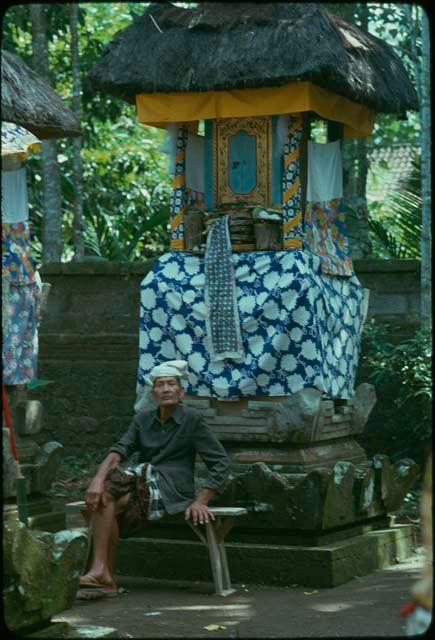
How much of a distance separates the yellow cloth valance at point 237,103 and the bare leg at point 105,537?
2840 millimetres

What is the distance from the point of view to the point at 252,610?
7.02m

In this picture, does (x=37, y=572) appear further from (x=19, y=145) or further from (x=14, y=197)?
(x=14, y=197)

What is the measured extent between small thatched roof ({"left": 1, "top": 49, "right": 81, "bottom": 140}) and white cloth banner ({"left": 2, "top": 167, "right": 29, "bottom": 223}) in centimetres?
40

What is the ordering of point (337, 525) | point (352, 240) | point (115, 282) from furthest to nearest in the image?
1. point (352, 240)
2. point (115, 282)
3. point (337, 525)

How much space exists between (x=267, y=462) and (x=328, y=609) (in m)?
1.55

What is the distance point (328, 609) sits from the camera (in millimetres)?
7020

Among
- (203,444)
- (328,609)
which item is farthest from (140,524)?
(328,609)

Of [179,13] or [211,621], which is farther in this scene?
[179,13]

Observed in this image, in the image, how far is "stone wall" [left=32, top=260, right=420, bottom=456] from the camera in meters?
12.5

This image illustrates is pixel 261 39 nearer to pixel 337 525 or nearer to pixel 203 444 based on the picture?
pixel 203 444

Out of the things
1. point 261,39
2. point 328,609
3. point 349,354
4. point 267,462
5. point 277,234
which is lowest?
point 328,609

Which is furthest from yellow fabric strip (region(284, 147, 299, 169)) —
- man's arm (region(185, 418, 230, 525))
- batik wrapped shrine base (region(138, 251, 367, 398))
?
man's arm (region(185, 418, 230, 525))

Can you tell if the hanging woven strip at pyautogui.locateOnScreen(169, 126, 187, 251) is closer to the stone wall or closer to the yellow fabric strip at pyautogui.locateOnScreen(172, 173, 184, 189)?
the yellow fabric strip at pyautogui.locateOnScreen(172, 173, 184, 189)

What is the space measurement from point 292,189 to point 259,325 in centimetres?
98
